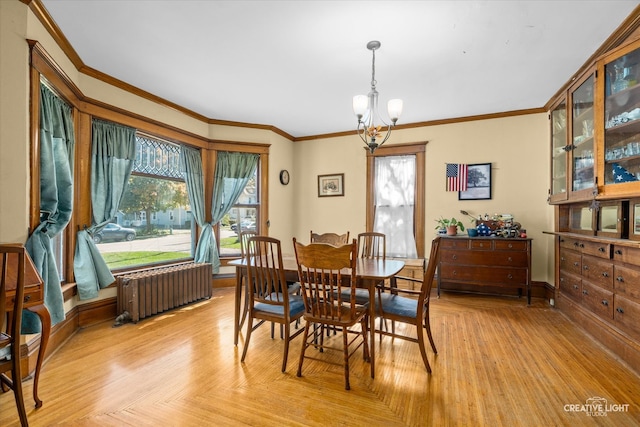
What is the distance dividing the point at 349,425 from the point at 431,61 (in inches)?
121

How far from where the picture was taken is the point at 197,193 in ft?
14.4

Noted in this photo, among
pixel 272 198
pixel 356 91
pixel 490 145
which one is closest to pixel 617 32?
pixel 490 145

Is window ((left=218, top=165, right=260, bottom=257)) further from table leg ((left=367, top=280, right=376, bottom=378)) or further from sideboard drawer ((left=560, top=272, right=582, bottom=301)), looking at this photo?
sideboard drawer ((left=560, top=272, right=582, bottom=301))

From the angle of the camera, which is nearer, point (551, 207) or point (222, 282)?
point (551, 207)

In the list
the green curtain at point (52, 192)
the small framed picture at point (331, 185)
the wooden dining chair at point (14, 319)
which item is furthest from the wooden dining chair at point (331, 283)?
the small framed picture at point (331, 185)

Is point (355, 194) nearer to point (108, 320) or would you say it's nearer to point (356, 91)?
point (356, 91)

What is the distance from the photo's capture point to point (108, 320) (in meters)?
3.34

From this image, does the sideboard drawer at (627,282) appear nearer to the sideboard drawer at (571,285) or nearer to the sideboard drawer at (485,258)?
the sideboard drawer at (571,285)

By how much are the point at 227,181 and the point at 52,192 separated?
7.95ft

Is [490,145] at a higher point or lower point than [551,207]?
higher

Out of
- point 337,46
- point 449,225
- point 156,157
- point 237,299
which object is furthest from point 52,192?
point 449,225

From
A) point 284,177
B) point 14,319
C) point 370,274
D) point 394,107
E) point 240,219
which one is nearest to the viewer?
point 14,319

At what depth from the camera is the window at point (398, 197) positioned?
4795mm

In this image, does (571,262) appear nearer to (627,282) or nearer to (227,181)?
(627,282)
